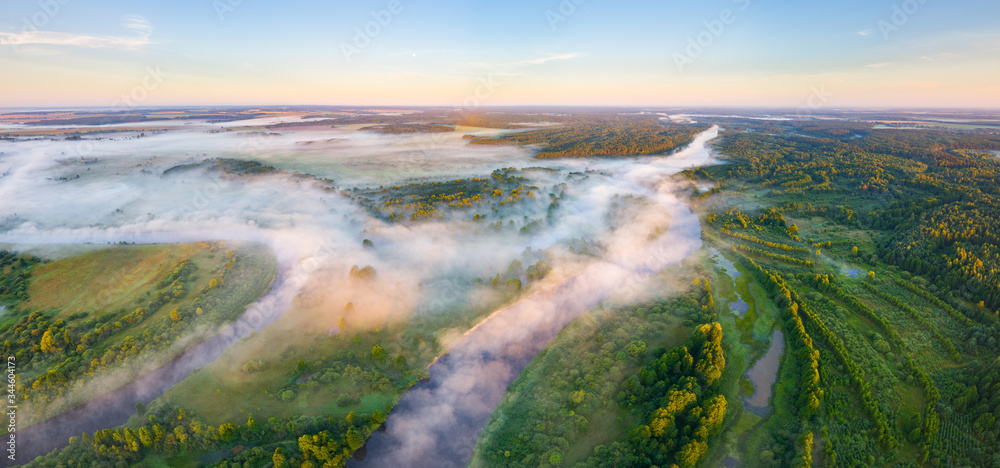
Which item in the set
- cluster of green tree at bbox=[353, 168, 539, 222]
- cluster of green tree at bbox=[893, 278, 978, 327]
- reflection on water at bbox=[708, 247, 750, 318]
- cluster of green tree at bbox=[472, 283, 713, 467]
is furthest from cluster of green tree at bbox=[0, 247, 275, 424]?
cluster of green tree at bbox=[893, 278, 978, 327]

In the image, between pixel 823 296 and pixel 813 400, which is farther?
pixel 823 296

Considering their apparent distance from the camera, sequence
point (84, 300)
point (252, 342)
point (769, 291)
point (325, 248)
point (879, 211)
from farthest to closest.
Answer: point (879, 211) < point (325, 248) < point (769, 291) < point (84, 300) < point (252, 342)

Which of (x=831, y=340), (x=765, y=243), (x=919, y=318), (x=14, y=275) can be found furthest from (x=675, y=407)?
(x=14, y=275)

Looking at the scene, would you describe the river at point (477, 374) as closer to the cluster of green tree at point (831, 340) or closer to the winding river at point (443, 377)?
the winding river at point (443, 377)

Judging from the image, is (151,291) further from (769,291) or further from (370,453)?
(769,291)

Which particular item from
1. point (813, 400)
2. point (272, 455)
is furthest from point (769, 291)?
point (272, 455)
